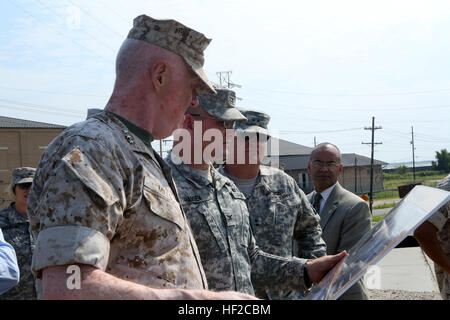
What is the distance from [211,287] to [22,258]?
218 cm

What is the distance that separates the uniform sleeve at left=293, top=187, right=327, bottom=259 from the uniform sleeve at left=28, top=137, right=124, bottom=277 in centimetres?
261

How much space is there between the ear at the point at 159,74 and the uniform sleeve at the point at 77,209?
1.28 feet

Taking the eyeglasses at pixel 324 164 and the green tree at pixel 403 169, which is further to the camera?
the green tree at pixel 403 169

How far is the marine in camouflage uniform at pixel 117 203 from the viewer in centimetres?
133

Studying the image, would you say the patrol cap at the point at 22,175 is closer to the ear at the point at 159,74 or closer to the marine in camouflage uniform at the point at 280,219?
the marine in camouflage uniform at the point at 280,219

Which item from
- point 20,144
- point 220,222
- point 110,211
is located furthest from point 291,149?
point 110,211

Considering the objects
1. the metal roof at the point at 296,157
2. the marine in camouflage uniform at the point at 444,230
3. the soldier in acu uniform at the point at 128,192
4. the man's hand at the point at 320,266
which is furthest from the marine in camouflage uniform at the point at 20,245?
the metal roof at the point at 296,157

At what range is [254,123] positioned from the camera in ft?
13.6

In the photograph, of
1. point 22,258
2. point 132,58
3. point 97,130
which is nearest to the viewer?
point 97,130

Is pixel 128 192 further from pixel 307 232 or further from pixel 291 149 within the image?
pixel 291 149

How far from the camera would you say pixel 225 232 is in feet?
9.09

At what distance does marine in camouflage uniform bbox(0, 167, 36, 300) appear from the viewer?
393 centimetres
